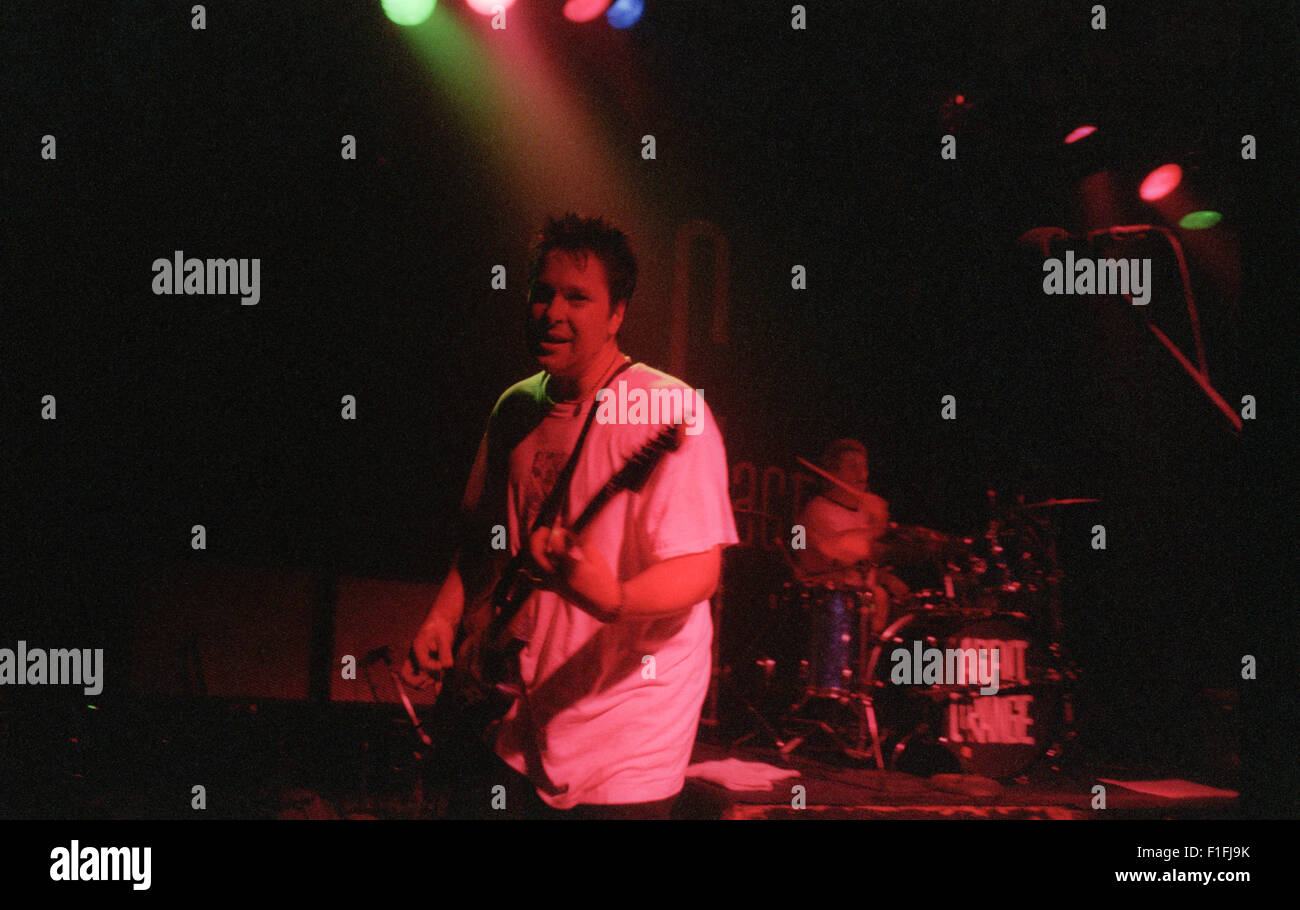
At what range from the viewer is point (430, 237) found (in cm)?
327

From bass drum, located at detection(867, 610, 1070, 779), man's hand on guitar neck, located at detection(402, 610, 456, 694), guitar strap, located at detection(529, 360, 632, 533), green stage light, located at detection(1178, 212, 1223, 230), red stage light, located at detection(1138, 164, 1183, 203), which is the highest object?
red stage light, located at detection(1138, 164, 1183, 203)

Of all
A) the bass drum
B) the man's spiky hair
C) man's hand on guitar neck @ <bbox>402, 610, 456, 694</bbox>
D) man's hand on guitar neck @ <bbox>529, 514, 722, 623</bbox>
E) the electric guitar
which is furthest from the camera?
the bass drum

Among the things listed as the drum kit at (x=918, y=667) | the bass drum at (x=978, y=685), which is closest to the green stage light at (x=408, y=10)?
the drum kit at (x=918, y=667)

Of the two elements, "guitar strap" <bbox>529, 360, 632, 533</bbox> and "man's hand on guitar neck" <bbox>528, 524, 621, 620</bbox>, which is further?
"guitar strap" <bbox>529, 360, 632, 533</bbox>

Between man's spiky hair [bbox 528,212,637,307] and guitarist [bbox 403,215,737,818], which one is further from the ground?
man's spiky hair [bbox 528,212,637,307]

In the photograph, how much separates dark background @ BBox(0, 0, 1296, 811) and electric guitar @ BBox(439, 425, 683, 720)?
0.64 meters

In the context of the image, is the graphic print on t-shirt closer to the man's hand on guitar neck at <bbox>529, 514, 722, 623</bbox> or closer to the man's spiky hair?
the man's hand on guitar neck at <bbox>529, 514, 722, 623</bbox>

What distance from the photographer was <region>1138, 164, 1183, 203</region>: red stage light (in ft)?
12.7

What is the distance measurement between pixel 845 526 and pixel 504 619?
1615mm

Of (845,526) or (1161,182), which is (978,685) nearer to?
(845,526)

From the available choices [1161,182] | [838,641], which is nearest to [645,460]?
[838,641]

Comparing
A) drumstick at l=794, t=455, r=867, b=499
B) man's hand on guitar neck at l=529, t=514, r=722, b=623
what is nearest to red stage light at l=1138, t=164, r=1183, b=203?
drumstick at l=794, t=455, r=867, b=499

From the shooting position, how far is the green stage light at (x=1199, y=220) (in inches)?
156

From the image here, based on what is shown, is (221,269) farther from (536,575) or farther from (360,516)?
(536,575)
